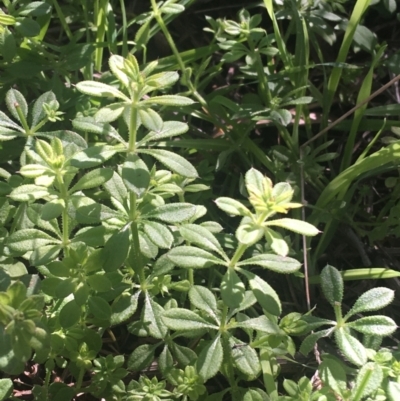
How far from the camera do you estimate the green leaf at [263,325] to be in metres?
1.38

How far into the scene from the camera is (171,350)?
1634mm

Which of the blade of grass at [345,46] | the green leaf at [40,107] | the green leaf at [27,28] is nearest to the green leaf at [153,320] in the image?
the green leaf at [40,107]

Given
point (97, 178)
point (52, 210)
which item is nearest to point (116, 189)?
point (97, 178)

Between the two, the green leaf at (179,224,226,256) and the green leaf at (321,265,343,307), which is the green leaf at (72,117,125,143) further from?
the green leaf at (321,265,343,307)

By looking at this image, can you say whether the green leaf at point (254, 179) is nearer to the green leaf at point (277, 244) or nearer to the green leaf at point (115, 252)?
the green leaf at point (277, 244)

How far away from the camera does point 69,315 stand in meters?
1.37

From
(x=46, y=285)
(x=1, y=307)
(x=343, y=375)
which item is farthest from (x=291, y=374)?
(x=1, y=307)

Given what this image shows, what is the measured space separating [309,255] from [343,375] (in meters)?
0.65

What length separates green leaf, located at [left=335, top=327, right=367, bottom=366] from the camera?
4.49 ft

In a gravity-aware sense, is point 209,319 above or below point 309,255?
above

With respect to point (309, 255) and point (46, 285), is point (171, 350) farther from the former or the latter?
point (309, 255)

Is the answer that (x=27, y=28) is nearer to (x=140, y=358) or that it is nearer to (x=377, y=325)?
(x=140, y=358)

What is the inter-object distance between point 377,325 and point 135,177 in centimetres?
74

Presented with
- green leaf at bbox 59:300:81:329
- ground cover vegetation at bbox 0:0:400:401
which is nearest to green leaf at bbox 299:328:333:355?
ground cover vegetation at bbox 0:0:400:401
